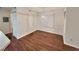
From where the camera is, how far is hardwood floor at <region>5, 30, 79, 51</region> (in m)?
1.14

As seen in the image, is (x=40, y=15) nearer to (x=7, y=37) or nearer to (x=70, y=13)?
(x=70, y=13)

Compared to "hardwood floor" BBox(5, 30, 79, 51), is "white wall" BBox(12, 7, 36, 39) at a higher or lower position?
higher

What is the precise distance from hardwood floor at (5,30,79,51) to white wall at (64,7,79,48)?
0.08 metres

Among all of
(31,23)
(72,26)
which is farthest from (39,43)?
(72,26)

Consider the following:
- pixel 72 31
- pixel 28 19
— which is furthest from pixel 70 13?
pixel 28 19

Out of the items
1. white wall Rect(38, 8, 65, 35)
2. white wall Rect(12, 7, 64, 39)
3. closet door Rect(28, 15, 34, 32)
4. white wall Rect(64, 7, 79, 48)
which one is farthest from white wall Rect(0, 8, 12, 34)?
white wall Rect(64, 7, 79, 48)

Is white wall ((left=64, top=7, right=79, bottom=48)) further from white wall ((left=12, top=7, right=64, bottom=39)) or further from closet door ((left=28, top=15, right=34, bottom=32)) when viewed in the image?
closet door ((left=28, top=15, right=34, bottom=32))

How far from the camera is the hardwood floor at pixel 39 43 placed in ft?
3.75

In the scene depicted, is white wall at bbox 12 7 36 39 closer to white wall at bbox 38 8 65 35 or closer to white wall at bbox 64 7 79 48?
white wall at bbox 38 8 65 35

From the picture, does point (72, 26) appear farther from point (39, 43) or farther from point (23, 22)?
point (23, 22)

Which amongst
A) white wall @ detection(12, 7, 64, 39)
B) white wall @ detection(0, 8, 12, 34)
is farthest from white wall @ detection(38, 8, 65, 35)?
white wall @ detection(0, 8, 12, 34)

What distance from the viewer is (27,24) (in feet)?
3.78

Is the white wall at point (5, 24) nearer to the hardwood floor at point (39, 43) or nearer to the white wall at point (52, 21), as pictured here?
the hardwood floor at point (39, 43)

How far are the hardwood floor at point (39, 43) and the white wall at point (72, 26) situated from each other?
77 millimetres
